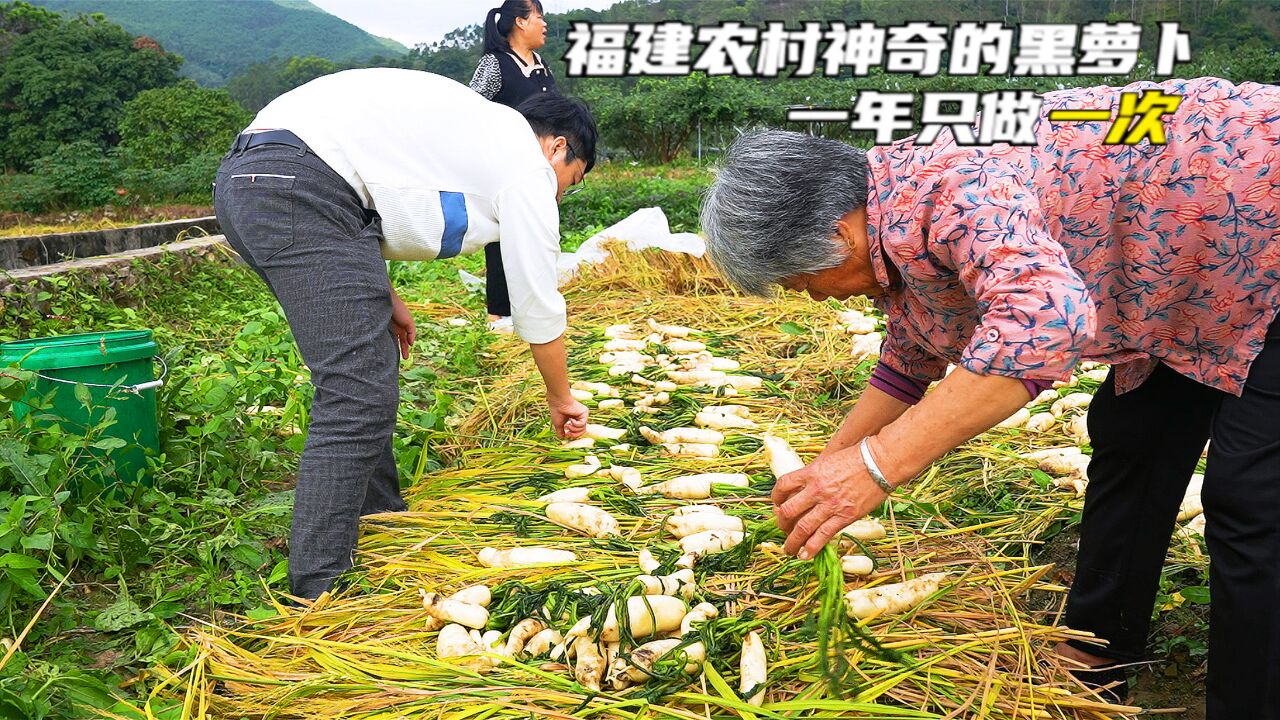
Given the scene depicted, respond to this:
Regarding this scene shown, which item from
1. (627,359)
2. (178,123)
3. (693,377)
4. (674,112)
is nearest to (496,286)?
(627,359)

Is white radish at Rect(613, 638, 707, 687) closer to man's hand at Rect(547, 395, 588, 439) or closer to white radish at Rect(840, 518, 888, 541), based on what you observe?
white radish at Rect(840, 518, 888, 541)

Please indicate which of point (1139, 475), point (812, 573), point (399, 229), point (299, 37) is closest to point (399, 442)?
point (399, 229)

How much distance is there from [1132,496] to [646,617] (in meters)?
0.87

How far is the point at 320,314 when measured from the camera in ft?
5.34

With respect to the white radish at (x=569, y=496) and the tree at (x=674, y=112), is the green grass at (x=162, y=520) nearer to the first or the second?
the white radish at (x=569, y=496)

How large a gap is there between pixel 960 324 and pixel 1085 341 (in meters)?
0.29

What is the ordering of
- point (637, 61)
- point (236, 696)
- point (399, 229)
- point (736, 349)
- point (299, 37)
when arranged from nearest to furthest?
point (236, 696) < point (399, 229) < point (637, 61) < point (736, 349) < point (299, 37)

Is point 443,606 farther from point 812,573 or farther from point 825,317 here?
point 825,317

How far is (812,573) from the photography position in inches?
57.6

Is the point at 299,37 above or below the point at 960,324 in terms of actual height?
above

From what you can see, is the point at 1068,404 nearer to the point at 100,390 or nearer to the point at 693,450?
the point at 693,450

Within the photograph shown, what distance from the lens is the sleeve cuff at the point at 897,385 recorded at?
1.45 m

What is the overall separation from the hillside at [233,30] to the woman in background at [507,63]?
61.2m

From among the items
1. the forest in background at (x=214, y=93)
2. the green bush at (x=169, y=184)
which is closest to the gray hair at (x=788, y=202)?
the forest in background at (x=214, y=93)
